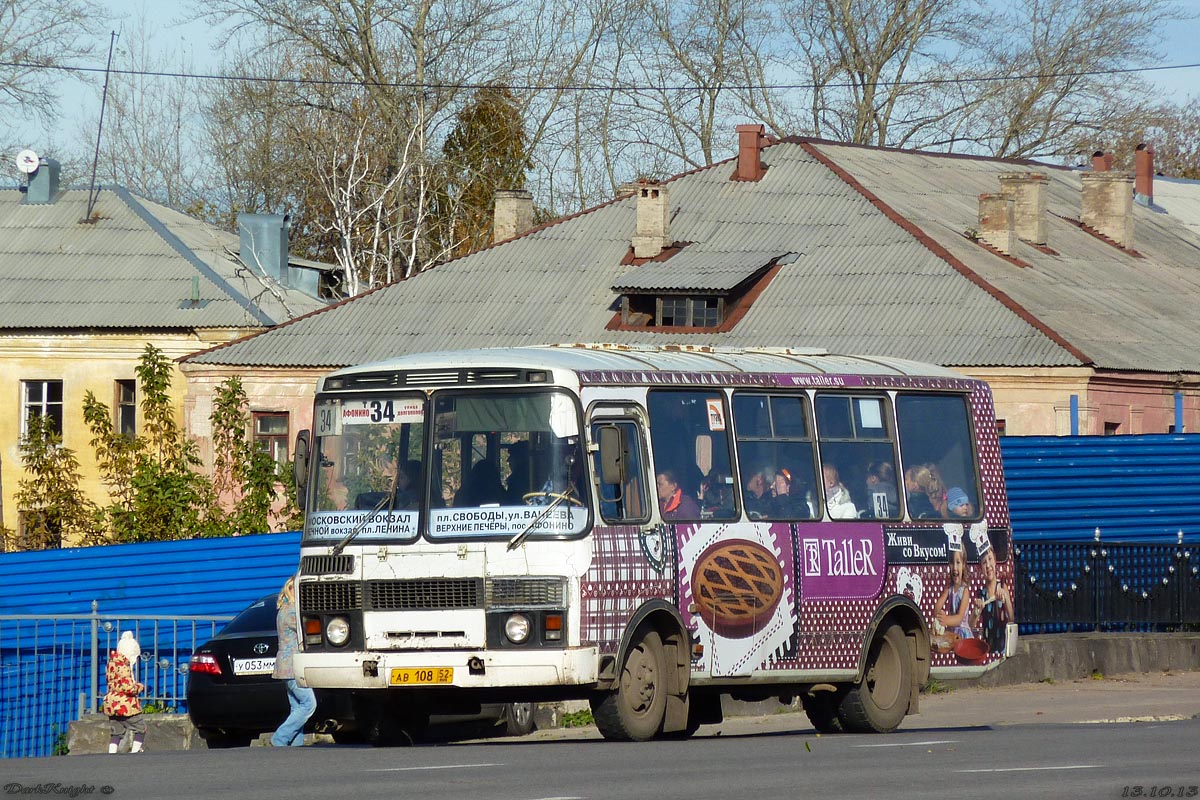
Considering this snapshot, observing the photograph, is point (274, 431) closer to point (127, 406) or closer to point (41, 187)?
point (127, 406)

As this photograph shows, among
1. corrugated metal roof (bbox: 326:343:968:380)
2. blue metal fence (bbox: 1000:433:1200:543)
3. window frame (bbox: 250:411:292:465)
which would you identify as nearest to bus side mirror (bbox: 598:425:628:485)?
corrugated metal roof (bbox: 326:343:968:380)

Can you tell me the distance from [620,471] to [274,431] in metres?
30.7

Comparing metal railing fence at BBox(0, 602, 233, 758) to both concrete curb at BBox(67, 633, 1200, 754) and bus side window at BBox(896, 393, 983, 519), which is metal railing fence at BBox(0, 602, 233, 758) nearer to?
concrete curb at BBox(67, 633, 1200, 754)

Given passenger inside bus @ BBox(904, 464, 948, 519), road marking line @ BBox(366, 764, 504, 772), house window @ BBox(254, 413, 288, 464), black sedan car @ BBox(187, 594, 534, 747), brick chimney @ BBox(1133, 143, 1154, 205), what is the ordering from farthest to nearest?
1. brick chimney @ BBox(1133, 143, 1154, 205)
2. house window @ BBox(254, 413, 288, 464)
3. passenger inside bus @ BBox(904, 464, 948, 519)
4. black sedan car @ BBox(187, 594, 534, 747)
5. road marking line @ BBox(366, 764, 504, 772)

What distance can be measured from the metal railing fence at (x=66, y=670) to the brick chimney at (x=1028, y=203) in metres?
26.7

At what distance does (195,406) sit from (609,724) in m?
31.7

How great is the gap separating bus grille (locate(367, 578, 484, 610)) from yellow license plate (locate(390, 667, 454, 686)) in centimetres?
40

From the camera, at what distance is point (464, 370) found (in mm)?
14352

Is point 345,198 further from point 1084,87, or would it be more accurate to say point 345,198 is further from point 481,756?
point 481,756

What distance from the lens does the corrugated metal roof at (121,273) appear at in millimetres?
48281

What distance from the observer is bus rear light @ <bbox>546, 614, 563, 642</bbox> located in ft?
44.8

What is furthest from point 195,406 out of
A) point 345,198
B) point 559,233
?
point 559,233

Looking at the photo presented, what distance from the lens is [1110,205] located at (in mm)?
46719

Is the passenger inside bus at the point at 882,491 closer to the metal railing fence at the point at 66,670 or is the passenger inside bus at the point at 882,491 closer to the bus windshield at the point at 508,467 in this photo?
the bus windshield at the point at 508,467
